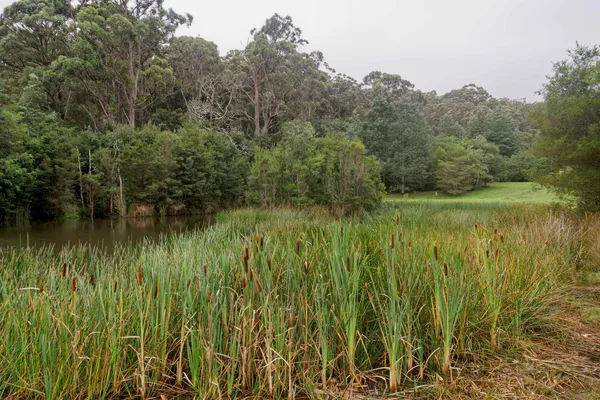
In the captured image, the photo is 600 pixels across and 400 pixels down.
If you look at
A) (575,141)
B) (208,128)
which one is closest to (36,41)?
(208,128)

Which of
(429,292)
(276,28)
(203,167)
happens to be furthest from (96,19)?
(429,292)

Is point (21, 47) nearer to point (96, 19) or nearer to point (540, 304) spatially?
point (96, 19)

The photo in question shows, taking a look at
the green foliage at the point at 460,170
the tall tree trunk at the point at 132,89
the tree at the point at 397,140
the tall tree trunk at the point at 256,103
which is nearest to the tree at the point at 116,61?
the tall tree trunk at the point at 132,89

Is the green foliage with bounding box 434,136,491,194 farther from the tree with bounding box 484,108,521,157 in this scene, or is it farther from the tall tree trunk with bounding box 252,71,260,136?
the tall tree trunk with bounding box 252,71,260,136

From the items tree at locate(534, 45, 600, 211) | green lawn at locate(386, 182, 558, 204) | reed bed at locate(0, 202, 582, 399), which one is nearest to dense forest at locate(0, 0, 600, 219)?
tree at locate(534, 45, 600, 211)

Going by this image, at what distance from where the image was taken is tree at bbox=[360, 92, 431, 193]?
34344 mm

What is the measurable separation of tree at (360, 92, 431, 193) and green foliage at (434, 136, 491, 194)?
1.55m

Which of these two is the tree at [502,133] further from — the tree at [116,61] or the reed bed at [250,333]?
the reed bed at [250,333]

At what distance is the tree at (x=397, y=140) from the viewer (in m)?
34.3

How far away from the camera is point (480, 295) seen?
8.59ft

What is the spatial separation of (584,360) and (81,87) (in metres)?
32.9

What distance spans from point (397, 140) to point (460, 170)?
6493 millimetres

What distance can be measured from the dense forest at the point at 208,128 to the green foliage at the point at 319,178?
0.23 feet

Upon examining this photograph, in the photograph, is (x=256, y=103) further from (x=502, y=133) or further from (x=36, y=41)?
(x=502, y=133)
